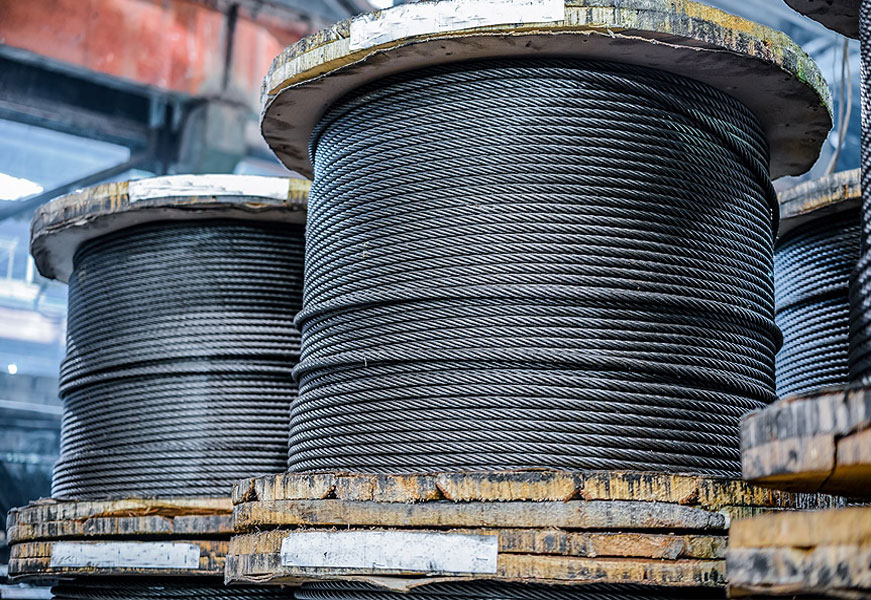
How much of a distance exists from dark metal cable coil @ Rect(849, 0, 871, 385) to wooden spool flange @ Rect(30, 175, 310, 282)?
2053mm

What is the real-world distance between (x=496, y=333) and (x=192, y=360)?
1.56m

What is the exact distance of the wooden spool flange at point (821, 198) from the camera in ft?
12.0

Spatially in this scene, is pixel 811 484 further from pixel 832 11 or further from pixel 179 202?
pixel 179 202

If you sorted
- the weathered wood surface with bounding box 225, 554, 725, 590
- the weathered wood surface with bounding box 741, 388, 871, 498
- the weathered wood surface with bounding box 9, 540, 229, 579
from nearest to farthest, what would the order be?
the weathered wood surface with bounding box 741, 388, 871, 498
the weathered wood surface with bounding box 225, 554, 725, 590
the weathered wood surface with bounding box 9, 540, 229, 579

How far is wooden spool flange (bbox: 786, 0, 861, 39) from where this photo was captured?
2627 millimetres

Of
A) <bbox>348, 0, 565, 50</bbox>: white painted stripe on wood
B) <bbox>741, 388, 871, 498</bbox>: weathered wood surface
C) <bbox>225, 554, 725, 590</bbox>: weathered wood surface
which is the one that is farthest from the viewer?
<bbox>348, 0, 565, 50</bbox>: white painted stripe on wood

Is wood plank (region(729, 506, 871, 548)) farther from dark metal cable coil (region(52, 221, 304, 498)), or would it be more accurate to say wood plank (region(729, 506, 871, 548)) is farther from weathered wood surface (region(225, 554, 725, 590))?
dark metal cable coil (region(52, 221, 304, 498))

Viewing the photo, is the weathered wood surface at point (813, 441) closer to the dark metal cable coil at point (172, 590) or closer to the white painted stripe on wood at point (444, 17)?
the white painted stripe on wood at point (444, 17)

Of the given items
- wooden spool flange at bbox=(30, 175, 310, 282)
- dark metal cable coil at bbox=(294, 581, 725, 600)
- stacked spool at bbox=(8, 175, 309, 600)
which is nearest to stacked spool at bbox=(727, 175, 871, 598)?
dark metal cable coil at bbox=(294, 581, 725, 600)

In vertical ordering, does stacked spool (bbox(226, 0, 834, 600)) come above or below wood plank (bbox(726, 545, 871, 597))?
above

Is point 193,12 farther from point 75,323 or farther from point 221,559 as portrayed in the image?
point 221,559

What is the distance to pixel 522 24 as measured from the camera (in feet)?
8.36

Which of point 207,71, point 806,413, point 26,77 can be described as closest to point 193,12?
point 207,71

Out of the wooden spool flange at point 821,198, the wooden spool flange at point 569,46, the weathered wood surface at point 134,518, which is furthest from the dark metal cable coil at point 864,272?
the weathered wood surface at point 134,518
